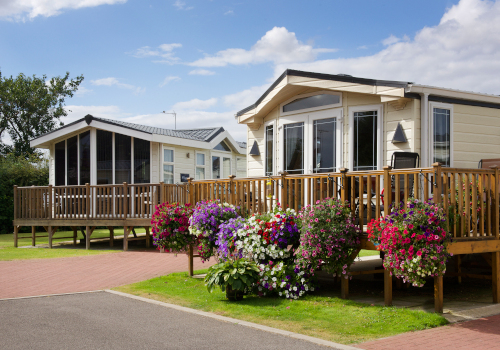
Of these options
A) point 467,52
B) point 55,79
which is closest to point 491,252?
point 467,52

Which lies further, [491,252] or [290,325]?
[491,252]

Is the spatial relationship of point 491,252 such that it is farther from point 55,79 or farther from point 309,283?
point 55,79

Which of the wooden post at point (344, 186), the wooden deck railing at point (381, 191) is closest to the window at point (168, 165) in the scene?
the wooden deck railing at point (381, 191)

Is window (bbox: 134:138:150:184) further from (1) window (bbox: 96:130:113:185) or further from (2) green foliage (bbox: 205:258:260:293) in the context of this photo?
(2) green foliage (bbox: 205:258:260:293)

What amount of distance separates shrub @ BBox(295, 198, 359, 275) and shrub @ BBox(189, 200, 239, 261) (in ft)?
6.17

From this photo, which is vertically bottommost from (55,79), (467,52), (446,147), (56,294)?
(56,294)

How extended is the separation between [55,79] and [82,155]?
20.0m

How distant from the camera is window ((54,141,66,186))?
719 inches

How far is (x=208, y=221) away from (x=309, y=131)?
3.65 m

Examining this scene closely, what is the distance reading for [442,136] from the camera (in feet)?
29.3

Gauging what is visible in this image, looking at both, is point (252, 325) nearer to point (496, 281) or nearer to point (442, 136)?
point (496, 281)

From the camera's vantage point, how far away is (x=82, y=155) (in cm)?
1770

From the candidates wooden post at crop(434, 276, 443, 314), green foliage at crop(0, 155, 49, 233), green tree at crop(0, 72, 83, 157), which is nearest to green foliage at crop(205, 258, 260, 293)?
wooden post at crop(434, 276, 443, 314)

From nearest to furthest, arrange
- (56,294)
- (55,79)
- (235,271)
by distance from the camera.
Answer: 1. (235,271)
2. (56,294)
3. (55,79)
